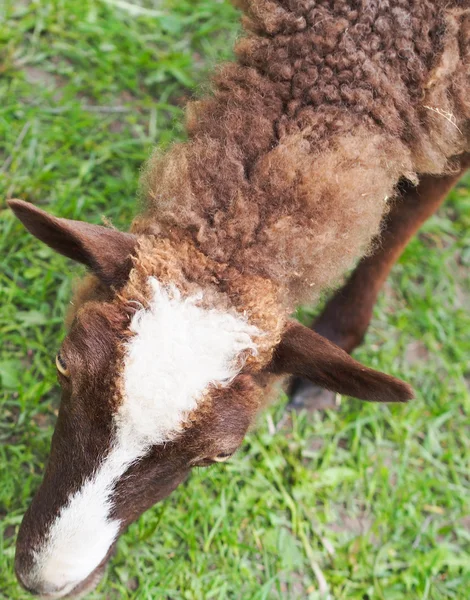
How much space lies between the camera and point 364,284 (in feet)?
13.7

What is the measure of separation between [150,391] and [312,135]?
1.34m

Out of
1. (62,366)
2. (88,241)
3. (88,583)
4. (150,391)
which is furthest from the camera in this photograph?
(88,583)

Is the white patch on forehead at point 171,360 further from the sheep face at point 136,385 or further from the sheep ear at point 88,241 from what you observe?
the sheep ear at point 88,241

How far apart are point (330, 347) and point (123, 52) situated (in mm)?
3646

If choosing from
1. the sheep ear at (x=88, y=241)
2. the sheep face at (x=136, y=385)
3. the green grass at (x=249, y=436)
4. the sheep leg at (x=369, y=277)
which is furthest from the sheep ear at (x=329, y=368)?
the green grass at (x=249, y=436)

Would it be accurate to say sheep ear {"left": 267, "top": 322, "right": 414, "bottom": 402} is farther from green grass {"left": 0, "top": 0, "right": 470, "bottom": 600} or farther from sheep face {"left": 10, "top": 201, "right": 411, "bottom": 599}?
green grass {"left": 0, "top": 0, "right": 470, "bottom": 600}

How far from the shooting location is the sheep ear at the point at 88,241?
2.50 metres

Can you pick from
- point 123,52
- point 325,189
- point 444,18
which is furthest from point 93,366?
point 123,52

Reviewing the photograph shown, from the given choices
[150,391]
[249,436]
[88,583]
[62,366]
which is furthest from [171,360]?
[249,436]

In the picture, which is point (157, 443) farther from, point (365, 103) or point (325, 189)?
point (365, 103)

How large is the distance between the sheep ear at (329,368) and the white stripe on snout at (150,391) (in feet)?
0.63

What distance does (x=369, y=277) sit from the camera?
13.5 ft

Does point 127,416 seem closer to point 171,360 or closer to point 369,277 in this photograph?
point 171,360

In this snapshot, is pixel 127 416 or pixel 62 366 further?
pixel 62 366
